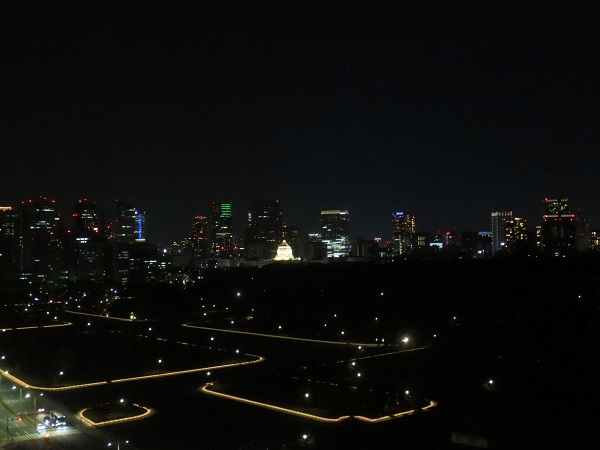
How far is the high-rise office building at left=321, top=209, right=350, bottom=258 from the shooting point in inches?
3654

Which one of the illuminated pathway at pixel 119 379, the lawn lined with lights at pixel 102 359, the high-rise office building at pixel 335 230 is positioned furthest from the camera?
the high-rise office building at pixel 335 230

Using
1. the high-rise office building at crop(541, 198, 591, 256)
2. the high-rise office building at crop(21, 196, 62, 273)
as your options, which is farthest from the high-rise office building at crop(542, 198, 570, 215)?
the high-rise office building at crop(21, 196, 62, 273)

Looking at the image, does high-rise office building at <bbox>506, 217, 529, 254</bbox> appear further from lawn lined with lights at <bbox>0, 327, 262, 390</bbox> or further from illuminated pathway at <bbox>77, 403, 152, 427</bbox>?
illuminated pathway at <bbox>77, 403, 152, 427</bbox>

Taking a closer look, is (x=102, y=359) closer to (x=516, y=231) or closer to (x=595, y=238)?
(x=595, y=238)

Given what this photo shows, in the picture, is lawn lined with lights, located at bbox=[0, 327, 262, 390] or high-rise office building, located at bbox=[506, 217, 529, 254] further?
high-rise office building, located at bbox=[506, 217, 529, 254]

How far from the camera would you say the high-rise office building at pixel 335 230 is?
92.8 meters

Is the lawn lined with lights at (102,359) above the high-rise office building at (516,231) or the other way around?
the other way around

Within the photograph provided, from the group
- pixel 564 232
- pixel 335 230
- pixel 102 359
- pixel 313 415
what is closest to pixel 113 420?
pixel 313 415

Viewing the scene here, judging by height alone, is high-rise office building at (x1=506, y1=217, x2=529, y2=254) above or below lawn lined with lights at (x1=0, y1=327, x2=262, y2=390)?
above

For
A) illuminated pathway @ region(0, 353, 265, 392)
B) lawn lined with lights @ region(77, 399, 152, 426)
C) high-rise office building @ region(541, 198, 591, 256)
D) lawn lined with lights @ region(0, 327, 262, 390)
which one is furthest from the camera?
high-rise office building @ region(541, 198, 591, 256)

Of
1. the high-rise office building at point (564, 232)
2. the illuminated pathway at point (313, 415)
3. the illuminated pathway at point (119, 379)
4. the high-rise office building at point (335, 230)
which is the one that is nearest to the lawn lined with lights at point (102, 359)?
the illuminated pathway at point (119, 379)

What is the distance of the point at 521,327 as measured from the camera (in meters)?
19.2

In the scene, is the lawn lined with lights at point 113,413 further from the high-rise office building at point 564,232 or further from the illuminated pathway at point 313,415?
the high-rise office building at point 564,232

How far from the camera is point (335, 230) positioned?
318 ft
